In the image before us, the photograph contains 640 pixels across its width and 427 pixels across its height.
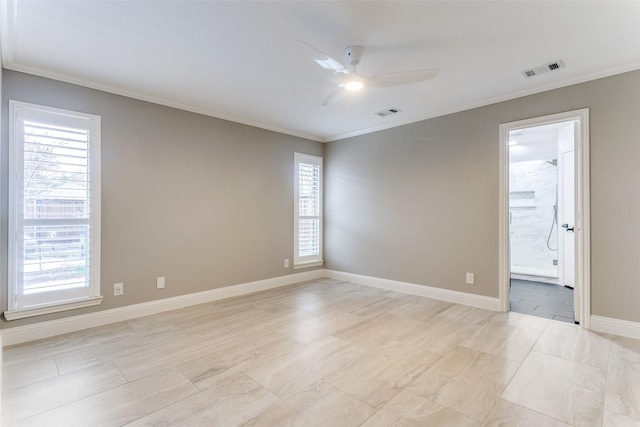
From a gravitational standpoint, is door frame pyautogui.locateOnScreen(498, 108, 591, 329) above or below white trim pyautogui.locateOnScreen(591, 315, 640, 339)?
above

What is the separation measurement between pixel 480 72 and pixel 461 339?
256 cm

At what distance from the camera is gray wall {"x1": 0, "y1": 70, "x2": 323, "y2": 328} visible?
126 inches

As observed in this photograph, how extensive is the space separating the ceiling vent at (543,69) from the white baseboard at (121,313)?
4.06 metres

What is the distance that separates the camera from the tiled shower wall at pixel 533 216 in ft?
19.3

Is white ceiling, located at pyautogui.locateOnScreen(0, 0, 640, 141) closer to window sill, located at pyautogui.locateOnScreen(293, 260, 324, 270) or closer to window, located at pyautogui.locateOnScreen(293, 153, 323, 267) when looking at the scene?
window, located at pyautogui.locateOnScreen(293, 153, 323, 267)

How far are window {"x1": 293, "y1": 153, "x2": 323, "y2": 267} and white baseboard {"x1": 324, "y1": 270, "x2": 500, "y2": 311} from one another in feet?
1.87

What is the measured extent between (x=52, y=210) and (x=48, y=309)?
94 cm

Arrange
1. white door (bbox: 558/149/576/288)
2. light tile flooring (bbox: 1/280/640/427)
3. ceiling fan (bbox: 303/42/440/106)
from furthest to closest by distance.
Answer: white door (bbox: 558/149/576/288) < ceiling fan (bbox: 303/42/440/106) < light tile flooring (bbox: 1/280/640/427)

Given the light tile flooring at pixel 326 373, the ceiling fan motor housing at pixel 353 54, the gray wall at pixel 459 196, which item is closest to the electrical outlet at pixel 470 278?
the gray wall at pixel 459 196

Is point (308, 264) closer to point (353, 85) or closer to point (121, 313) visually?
point (121, 313)

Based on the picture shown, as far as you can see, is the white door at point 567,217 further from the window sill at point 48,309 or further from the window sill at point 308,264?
the window sill at point 48,309

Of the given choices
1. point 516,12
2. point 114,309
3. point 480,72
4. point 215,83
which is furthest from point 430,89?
point 114,309

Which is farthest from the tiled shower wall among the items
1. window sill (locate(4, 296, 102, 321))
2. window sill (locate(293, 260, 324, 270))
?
window sill (locate(4, 296, 102, 321))

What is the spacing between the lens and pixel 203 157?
13.1 feet
